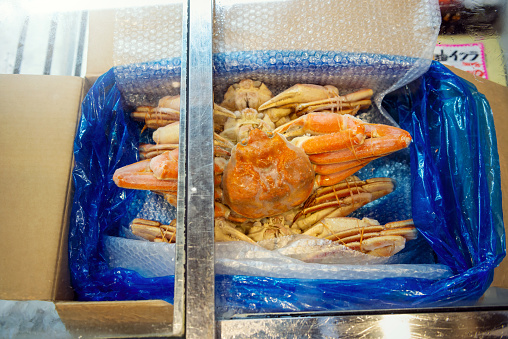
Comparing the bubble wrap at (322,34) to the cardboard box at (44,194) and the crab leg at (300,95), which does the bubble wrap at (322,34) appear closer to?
the crab leg at (300,95)

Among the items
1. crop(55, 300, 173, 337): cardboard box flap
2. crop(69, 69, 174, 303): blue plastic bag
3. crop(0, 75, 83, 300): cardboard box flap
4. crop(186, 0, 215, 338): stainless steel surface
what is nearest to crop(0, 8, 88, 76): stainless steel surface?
crop(0, 75, 83, 300): cardboard box flap

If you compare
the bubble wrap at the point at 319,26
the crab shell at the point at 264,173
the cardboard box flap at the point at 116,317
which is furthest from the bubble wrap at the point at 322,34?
the cardboard box flap at the point at 116,317

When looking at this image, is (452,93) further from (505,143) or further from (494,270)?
(494,270)

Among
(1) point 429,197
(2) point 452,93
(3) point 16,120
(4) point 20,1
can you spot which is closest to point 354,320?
(1) point 429,197

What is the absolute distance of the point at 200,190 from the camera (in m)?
0.85

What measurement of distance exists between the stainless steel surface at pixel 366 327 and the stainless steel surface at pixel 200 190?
0.16 metres

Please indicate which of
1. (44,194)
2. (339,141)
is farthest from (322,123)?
(44,194)

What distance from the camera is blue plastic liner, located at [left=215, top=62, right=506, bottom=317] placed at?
109cm

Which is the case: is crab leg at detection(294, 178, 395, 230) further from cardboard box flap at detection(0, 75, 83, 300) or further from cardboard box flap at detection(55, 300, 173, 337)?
cardboard box flap at detection(0, 75, 83, 300)

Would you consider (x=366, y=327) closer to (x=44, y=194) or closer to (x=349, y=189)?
(x=349, y=189)

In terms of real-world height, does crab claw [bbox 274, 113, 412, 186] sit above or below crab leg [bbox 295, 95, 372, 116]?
below

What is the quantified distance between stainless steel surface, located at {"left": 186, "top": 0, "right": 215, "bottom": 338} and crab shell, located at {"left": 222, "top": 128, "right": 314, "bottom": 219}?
324mm

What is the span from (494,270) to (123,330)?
1190mm

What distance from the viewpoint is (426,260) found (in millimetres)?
1488
